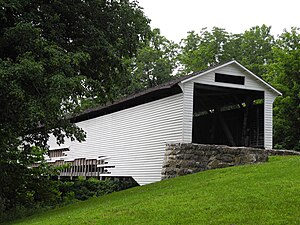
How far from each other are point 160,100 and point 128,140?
11.0ft

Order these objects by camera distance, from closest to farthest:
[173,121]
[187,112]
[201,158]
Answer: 1. [201,158]
2. [187,112]
3. [173,121]

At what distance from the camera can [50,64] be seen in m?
12.8

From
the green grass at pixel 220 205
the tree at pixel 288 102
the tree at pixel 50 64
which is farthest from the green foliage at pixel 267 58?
the green grass at pixel 220 205

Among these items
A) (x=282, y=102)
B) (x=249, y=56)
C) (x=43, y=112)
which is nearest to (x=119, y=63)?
(x=43, y=112)

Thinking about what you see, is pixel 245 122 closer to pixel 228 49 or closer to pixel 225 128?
pixel 225 128

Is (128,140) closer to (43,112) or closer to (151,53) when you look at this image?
(43,112)

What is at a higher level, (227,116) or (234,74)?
(234,74)

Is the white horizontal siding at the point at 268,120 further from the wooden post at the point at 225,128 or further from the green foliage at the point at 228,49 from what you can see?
the green foliage at the point at 228,49

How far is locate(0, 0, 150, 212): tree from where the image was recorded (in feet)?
40.0

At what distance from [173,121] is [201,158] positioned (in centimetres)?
232

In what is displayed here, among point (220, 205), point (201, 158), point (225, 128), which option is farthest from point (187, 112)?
Answer: point (220, 205)

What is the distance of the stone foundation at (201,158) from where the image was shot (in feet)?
58.8

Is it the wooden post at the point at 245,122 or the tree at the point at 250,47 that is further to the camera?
the tree at the point at 250,47

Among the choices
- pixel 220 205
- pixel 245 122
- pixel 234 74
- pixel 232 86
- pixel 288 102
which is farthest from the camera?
pixel 288 102
